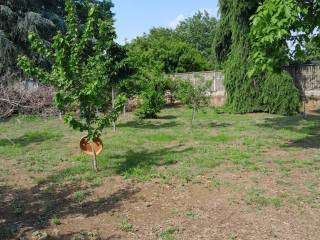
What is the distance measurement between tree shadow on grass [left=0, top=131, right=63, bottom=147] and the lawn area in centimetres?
6

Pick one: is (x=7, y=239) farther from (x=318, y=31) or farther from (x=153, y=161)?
(x=318, y=31)

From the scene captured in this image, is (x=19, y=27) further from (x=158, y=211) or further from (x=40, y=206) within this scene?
(x=158, y=211)

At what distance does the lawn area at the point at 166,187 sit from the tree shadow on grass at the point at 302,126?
75 mm

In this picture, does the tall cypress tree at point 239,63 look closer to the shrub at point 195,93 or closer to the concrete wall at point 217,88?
the concrete wall at point 217,88

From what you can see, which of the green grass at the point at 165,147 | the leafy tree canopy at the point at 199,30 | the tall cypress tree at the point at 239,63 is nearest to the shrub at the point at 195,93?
the green grass at the point at 165,147

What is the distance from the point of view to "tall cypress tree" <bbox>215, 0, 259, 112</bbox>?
66.2 feet

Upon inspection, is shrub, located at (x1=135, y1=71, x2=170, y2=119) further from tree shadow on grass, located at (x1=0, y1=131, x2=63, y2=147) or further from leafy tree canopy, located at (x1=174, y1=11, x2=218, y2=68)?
leafy tree canopy, located at (x1=174, y1=11, x2=218, y2=68)

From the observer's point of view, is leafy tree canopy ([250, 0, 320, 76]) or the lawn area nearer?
the lawn area

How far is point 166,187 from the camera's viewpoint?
7242 millimetres

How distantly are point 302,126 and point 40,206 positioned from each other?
10.7 metres

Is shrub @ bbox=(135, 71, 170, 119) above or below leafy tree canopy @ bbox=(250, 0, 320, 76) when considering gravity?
below

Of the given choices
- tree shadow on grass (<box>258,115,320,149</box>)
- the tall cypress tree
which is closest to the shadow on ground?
tree shadow on grass (<box>258,115,320,149</box>)

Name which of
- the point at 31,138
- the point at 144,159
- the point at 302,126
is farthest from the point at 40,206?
the point at 302,126

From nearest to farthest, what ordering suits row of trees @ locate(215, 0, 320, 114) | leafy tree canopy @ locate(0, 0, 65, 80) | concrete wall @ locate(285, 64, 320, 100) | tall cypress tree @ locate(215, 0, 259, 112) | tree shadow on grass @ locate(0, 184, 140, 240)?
tree shadow on grass @ locate(0, 184, 140, 240) → row of trees @ locate(215, 0, 320, 114) → tall cypress tree @ locate(215, 0, 259, 112) → concrete wall @ locate(285, 64, 320, 100) → leafy tree canopy @ locate(0, 0, 65, 80)
